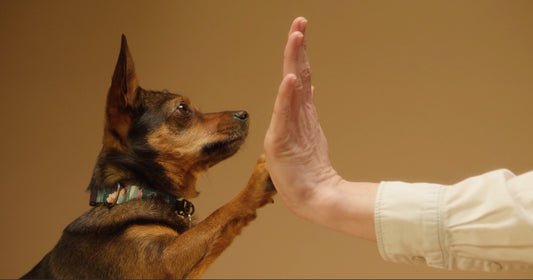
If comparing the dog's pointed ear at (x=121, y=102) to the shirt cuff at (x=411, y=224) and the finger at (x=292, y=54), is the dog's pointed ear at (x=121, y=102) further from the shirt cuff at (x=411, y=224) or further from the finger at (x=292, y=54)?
the shirt cuff at (x=411, y=224)

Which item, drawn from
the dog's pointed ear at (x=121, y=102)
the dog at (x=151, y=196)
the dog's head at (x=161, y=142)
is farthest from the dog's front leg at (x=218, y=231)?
the dog's pointed ear at (x=121, y=102)

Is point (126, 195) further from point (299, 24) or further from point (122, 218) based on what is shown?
point (299, 24)

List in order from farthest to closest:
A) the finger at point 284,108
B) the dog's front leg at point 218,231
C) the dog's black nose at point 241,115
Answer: the dog's black nose at point 241,115 < the dog's front leg at point 218,231 < the finger at point 284,108

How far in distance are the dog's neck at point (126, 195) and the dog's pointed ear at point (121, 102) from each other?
0.31 ft

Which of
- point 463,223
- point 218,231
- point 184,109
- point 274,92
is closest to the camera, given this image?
point 463,223

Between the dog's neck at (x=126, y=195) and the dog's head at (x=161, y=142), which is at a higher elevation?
the dog's head at (x=161, y=142)

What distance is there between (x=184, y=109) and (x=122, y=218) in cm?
26

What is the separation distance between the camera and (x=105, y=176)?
1089 millimetres

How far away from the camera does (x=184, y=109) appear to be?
1153 millimetres

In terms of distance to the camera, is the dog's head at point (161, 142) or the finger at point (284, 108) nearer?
the finger at point (284, 108)

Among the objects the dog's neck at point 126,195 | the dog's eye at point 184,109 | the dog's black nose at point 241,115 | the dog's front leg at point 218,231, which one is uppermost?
the dog's eye at point 184,109

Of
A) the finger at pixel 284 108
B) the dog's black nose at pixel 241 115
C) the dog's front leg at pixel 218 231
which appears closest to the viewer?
the finger at pixel 284 108

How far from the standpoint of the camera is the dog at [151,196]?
40.7 inches

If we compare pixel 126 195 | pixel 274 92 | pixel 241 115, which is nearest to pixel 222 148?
pixel 241 115
